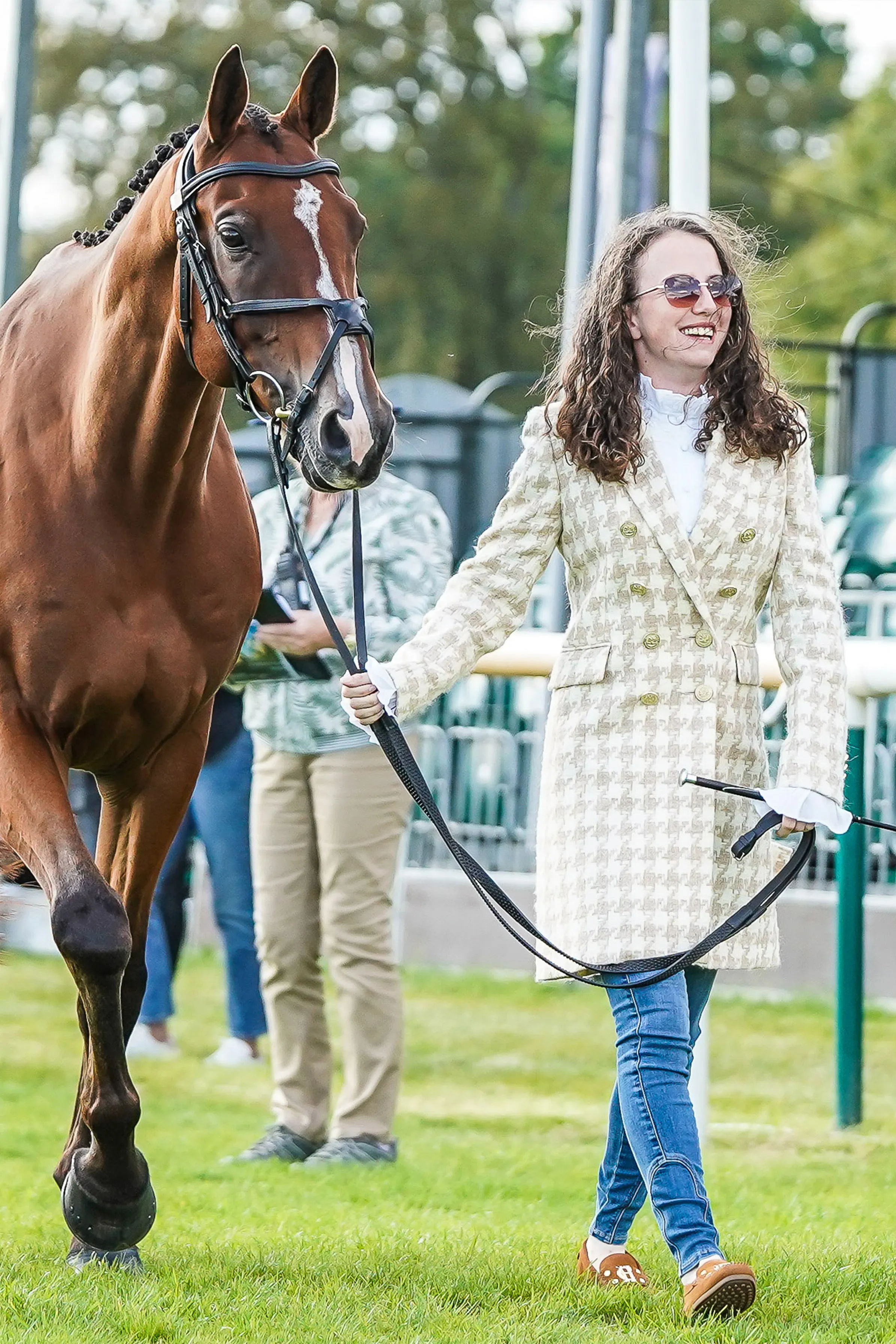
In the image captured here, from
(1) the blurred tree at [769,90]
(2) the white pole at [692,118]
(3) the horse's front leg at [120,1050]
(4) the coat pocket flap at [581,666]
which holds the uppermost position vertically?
(1) the blurred tree at [769,90]

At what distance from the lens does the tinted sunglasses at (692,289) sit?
347 cm

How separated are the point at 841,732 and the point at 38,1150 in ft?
9.81

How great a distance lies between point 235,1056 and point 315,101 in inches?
167

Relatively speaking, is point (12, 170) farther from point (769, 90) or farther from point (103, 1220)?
point (769, 90)

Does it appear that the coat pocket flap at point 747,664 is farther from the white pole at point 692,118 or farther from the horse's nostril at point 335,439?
the white pole at point 692,118

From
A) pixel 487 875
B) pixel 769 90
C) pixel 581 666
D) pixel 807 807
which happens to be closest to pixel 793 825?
pixel 807 807

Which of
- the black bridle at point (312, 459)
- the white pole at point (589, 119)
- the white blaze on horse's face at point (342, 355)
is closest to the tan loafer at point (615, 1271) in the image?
the black bridle at point (312, 459)

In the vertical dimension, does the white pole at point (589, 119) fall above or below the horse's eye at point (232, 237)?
above

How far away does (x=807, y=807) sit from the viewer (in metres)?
3.30

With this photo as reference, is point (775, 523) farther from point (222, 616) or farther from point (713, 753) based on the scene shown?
point (222, 616)

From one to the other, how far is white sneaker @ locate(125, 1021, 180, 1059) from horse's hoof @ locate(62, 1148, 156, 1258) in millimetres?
3356

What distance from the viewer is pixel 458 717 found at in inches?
355

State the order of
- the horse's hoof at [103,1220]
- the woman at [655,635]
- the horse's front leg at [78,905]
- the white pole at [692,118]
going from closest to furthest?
the woman at [655,635]
the horse's front leg at [78,905]
the horse's hoof at [103,1220]
the white pole at [692,118]

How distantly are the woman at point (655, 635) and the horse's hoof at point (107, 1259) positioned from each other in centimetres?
88
